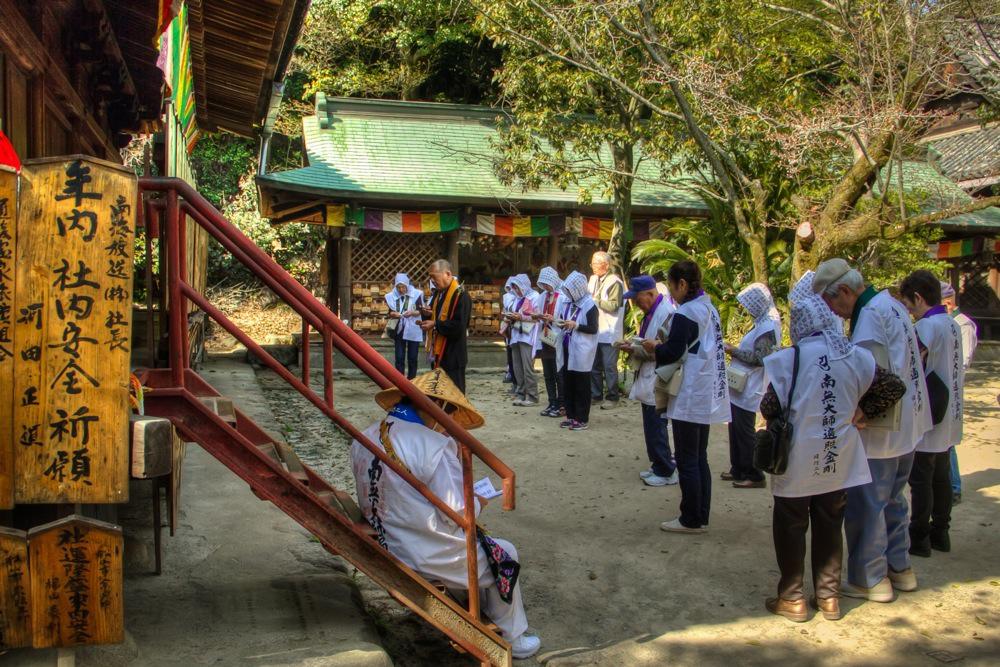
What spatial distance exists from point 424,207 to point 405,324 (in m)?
3.71

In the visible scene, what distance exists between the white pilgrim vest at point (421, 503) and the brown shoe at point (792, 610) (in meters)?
1.73

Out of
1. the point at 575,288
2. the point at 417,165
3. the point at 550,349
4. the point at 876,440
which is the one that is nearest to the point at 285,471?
the point at 876,440

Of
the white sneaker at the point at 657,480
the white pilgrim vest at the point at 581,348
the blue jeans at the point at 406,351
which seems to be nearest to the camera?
the white sneaker at the point at 657,480

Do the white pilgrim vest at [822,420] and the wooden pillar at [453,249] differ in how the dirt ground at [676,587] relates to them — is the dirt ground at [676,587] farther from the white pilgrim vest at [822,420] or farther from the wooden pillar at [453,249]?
the wooden pillar at [453,249]

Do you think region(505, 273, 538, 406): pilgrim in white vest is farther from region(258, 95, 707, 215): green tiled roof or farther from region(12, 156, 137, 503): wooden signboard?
region(12, 156, 137, 503): wooden signboard

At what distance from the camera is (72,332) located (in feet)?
9.62

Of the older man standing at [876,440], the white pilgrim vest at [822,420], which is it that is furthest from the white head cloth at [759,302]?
the white pilgrim vest at [822,420]

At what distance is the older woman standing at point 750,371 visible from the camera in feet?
21.8

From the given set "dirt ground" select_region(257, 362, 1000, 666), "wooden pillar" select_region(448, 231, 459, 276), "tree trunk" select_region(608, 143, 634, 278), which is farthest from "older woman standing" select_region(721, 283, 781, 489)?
"wooden pillar" select_region(448, 231, 459, 276)

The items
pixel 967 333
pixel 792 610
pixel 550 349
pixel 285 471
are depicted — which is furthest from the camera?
pixel 550 349

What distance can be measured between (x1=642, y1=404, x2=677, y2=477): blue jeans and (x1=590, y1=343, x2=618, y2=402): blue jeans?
3.82 meters

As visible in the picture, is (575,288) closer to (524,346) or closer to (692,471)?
(524,346)

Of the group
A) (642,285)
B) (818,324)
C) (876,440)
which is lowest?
(876,440)

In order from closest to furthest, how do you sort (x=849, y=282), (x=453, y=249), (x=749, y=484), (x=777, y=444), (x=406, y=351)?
(x=777, y=444), (x=849, y=282), (x=749, y=484), (x=406, y=351), (x=453, y=249)
